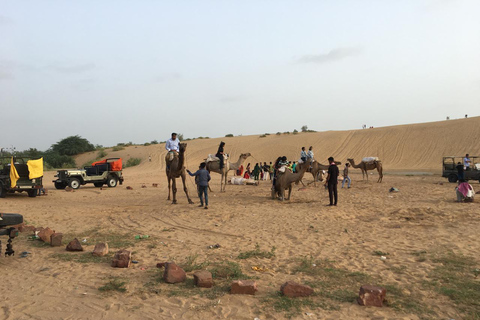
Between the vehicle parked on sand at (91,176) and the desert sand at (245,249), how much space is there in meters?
3.39

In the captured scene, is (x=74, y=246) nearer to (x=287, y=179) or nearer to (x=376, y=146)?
(x=287, y=179)

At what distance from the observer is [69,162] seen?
2227 inches

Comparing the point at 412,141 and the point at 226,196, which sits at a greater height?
the point at 412,141

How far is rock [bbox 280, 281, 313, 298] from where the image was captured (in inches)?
213

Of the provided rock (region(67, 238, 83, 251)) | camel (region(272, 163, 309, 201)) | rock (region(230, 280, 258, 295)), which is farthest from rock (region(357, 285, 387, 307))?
camel (region(272, 163, 309, 201))

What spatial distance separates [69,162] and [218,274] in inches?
2214

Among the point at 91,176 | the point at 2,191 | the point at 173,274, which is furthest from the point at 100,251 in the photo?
the point at 91,176

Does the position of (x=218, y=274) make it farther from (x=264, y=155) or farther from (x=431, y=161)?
(x=264, y=155)

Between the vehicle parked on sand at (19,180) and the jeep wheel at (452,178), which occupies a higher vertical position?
the vehicle parked on sand at (19,180)

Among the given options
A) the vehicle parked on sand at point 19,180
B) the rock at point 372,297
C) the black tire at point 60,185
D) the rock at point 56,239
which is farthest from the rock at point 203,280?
the black tire at point 60,185

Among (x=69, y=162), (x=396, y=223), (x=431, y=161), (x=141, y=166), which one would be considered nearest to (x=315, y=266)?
(x=396, y=223)

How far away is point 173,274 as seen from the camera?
604cm

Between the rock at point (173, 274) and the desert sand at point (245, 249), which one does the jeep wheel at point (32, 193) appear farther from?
the rock at point (173, 274)

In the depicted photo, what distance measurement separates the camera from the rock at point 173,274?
6.02 m
